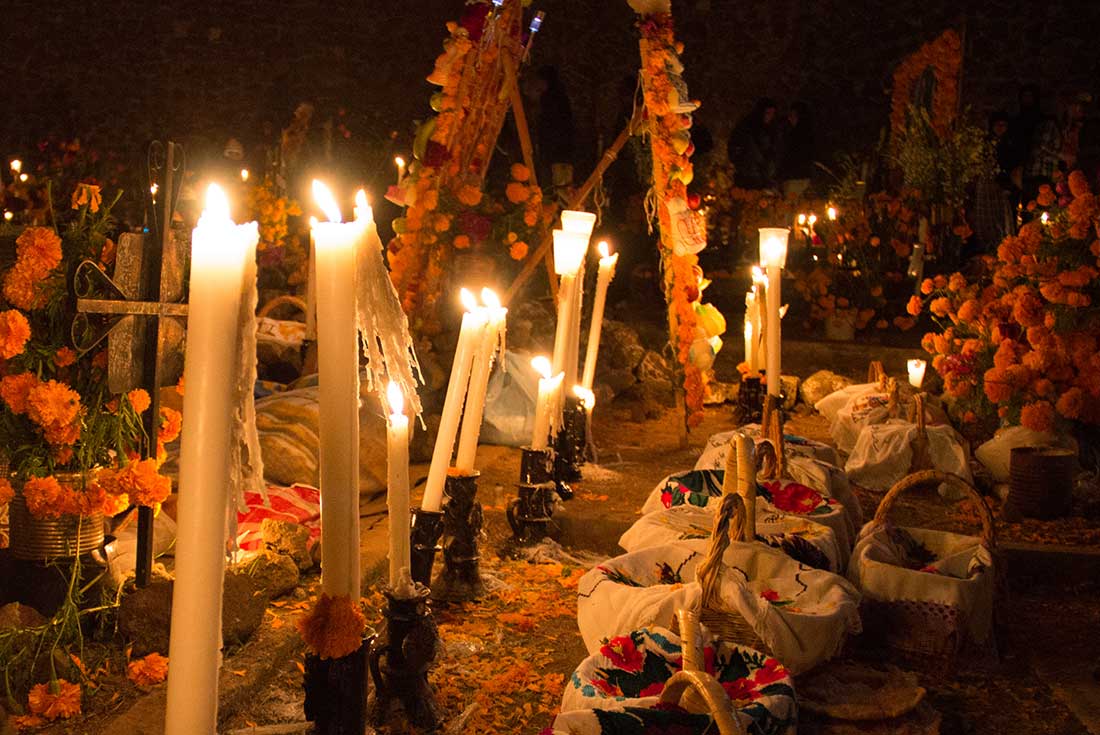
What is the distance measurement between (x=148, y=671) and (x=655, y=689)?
1067mm

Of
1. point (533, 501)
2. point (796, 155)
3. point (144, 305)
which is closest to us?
point (144, 305)

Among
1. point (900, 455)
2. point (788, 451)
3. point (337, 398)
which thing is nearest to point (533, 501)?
point (788, 451)

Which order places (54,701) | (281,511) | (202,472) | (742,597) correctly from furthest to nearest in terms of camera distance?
(281,511)
(742,597)
(54,701)
(202,472)

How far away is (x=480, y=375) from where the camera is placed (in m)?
2.84

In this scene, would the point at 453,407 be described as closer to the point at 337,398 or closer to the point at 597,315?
the point at 337,398

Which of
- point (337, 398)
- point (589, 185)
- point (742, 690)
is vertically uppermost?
point (589, 185)

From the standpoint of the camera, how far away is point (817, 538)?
2727 mm

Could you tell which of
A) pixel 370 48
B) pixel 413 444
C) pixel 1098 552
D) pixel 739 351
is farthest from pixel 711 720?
pixel 370 48

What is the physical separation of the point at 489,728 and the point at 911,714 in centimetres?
86

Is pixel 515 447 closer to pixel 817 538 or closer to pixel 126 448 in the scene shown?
pixel 817 538

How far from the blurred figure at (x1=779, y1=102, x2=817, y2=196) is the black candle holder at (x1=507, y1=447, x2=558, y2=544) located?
7.72 m

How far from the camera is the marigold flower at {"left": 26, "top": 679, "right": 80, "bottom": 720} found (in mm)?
2049

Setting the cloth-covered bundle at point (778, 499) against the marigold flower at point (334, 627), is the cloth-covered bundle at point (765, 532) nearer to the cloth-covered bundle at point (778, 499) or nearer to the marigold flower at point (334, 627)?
the cloth-covered bundle at point (778, 499)

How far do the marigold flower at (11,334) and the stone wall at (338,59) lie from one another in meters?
10.1
